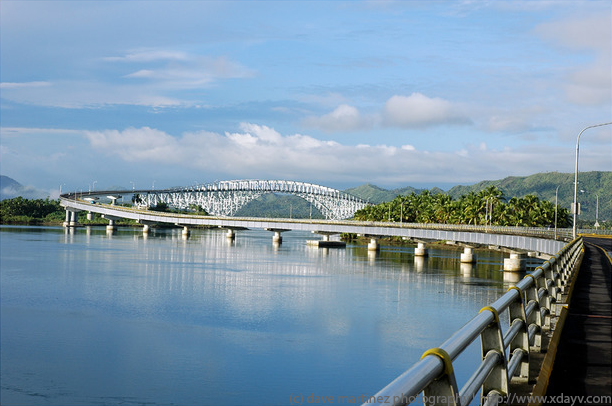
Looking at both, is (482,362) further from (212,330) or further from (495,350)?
(212,330)

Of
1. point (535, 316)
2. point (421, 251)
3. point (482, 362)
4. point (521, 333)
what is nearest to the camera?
point (482, 362)

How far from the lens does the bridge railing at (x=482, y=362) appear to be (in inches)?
133

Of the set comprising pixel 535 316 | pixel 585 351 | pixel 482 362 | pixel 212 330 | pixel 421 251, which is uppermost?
pixel 482 362

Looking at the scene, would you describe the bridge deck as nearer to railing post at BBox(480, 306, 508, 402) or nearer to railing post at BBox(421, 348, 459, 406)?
railing post at BBox(480, 306, 508, 402)

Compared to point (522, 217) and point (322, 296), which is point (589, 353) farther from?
point (522, 217)

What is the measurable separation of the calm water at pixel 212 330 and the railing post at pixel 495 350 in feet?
77.9

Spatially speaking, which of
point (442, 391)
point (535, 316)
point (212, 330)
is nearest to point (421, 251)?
point (212, 330)

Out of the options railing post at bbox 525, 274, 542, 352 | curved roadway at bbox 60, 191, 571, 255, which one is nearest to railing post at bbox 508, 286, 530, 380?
railing post at bbox 525, 274, 542, 352

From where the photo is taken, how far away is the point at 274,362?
35781 mm

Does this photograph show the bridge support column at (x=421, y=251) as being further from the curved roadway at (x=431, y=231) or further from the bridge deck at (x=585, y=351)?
the bridge deck at (x=585, y=351)

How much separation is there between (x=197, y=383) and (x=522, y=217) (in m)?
139

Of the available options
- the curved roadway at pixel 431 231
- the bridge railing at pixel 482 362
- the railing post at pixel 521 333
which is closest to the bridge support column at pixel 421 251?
the curved roadway at pixel 431 231

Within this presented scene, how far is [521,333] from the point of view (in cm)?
904

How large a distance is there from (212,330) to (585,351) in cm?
3503
